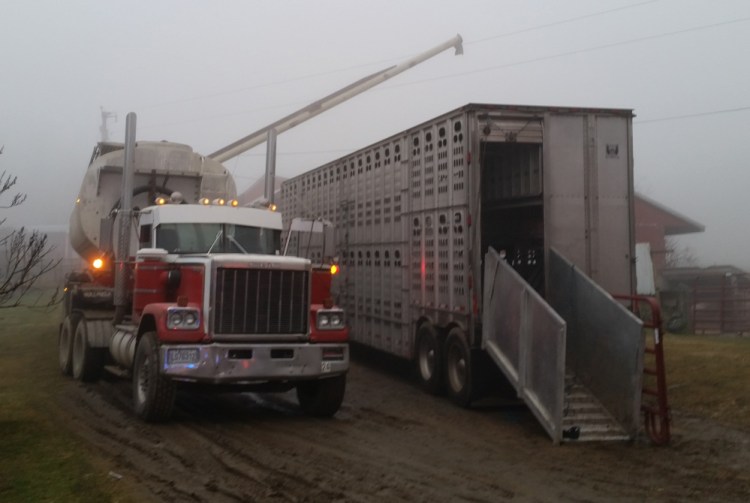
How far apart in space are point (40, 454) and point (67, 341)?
276 inches

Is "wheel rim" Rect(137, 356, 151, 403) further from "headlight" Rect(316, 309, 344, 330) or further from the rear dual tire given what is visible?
the rear dual tire

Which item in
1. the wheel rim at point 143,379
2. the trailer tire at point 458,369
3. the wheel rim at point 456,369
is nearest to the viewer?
the wheel rim at point 143,379

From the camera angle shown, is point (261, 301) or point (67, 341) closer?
point (261, 301)

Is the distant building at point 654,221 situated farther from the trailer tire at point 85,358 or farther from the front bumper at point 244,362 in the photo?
the front bumper at point 244,362

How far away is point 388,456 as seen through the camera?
8383 millimetres

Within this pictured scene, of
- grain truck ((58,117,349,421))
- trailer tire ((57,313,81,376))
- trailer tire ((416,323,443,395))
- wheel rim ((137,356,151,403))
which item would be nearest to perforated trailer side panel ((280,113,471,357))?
trailer tire ((416,323,443,395))

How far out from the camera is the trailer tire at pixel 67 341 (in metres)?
13.9

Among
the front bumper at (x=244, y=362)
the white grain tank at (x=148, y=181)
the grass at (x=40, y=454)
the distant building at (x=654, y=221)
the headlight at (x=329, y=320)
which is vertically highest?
the distant building at (x=654, y=221)

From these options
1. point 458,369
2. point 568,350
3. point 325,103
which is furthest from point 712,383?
point 325,103

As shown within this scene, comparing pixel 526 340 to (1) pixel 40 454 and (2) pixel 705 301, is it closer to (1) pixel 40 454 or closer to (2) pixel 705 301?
(1) pixel 40 454

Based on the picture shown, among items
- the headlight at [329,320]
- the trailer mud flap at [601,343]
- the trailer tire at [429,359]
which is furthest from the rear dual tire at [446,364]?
the headlight at [329,320]

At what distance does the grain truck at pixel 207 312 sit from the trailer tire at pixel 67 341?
61 cm

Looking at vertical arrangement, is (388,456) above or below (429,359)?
below

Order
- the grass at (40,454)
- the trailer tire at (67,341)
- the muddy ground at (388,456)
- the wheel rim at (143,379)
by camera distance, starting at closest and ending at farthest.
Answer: the grass at (40,454), the muddy ground at (388,456), the wheel rim at (143,379), the trailer tire at (67,341)
